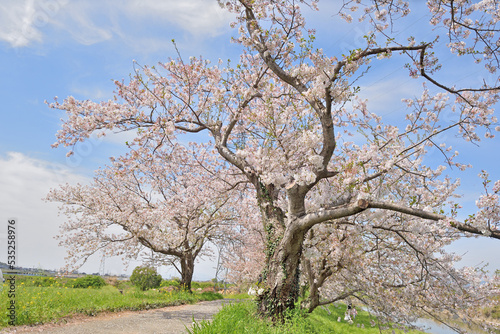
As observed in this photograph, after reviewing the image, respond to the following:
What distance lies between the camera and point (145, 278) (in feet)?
57.3

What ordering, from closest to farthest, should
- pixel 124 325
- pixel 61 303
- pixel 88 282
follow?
pixel 124 325 → pixel 61 303 → pixel 88 282

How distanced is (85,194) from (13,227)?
A: 7557mm

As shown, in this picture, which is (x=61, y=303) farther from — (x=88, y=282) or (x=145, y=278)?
(x=88, y=282)

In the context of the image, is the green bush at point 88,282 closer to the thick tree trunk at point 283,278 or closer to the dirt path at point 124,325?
the dirt path at point 124,325

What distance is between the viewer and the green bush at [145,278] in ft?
56.7

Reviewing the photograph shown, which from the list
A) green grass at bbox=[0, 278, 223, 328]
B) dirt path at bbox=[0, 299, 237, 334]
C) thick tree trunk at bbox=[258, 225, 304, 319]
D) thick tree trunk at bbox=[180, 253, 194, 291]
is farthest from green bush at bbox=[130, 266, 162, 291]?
thick tree trunk at bbox=[258, 225, 304, 319]

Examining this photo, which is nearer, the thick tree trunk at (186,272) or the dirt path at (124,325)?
the dirt path at (124,325)

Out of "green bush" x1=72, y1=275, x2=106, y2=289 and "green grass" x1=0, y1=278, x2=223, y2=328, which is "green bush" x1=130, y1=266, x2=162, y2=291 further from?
"green grass" x1=0, y1=278, x2=223, y2=328

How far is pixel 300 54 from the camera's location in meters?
6.96

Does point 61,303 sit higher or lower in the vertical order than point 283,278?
lower

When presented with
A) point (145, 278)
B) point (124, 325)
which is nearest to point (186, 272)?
point (145, 278)

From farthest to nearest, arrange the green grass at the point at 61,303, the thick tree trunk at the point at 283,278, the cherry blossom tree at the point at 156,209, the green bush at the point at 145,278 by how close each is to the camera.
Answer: the green bush at the point at 145,278 → the cherry blossom tree at the point at 156,209 → the green grass at the point at 61,303 → the thick tree trunk at the point at 283,278

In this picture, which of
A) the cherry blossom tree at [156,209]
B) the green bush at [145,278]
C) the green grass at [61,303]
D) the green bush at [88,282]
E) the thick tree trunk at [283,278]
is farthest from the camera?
the green bush at [88,282]

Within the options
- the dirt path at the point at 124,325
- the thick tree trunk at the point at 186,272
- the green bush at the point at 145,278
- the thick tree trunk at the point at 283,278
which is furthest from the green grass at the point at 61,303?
the green bush at the point at 145,278
